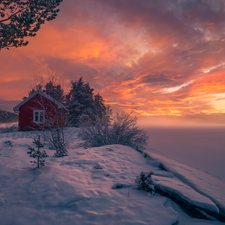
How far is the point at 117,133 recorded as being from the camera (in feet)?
30.1

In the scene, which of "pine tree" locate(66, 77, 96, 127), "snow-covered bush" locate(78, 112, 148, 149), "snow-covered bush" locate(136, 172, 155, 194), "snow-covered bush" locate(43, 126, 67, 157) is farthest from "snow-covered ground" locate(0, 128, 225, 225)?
Result: "pine tree" locate(66, 77, 96, 127)

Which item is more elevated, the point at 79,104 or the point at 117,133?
the point at 79,104

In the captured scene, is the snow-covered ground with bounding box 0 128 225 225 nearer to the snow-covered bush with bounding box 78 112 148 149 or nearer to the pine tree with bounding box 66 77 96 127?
the snow-covered bush with bounding box 78 112 148 149

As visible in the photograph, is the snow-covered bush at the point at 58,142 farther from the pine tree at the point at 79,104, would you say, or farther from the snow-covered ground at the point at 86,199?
the pine tree at the point at 79,104

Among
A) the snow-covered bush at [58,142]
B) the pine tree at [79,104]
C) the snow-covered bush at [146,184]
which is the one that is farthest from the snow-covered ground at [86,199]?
the pine tree at [79,104]

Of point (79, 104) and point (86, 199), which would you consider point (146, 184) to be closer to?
point (86, 199)

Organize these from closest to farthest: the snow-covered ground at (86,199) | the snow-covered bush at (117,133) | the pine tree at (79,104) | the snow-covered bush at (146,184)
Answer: the snow-covered ground at (86,199)
the snow-covered bush at (146,184)
the snow-covered bush at (117,133)
the pine tree at (79,104)

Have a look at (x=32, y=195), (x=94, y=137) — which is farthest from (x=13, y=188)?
(x=94, y=137)

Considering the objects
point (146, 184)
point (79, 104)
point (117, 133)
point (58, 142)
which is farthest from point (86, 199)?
point (79, 104)

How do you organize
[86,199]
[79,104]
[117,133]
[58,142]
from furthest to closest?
[79,104]
[117,133]
[58,142]
[86,199]

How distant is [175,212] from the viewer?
2.34 meters

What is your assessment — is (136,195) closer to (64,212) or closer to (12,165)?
(64,212)

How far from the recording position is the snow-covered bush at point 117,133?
903 cm

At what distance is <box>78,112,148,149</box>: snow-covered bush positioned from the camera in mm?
9031
